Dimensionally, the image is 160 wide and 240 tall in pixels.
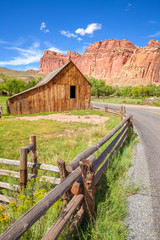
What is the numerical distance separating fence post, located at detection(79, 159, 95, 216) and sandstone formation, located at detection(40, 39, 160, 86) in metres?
101

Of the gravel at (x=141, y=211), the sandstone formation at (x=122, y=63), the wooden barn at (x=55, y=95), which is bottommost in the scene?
the gravel at (x=141, y=211)

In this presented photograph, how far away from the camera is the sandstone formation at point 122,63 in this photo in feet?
347

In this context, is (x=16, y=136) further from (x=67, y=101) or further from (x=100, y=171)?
(x=67, y=101)

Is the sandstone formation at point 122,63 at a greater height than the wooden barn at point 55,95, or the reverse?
the sandstone formation at point 122,63

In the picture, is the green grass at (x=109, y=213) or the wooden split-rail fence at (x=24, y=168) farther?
the wooden split-rail fence at (x=24, y=168)

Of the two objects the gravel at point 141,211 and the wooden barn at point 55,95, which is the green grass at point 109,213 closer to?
the gravel at point 141,211

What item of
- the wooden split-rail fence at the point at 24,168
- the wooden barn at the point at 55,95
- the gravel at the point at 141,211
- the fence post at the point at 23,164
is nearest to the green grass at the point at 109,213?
the gravel at the point at 141,211

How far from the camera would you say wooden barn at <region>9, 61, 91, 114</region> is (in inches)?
576

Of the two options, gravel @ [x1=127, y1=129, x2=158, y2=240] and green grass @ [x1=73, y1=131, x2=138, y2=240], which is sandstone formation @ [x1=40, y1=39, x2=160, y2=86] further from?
green grass @ [x1=73, y1=131, x2=138, y2=240]

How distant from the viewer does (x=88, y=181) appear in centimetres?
230

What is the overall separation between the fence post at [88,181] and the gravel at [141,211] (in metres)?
0.81


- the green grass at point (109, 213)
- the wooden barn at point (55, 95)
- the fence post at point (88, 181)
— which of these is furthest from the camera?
the wooden barn at point (55, 95)

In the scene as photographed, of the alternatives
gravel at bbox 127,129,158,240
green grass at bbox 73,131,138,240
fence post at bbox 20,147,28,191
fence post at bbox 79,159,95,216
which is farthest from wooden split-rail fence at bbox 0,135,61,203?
gravel at bbox 127,129,158,240

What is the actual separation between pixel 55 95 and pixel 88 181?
586 inches
